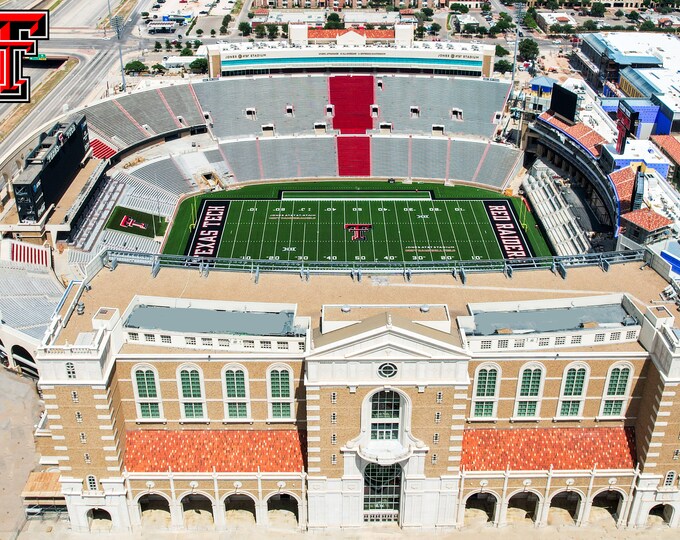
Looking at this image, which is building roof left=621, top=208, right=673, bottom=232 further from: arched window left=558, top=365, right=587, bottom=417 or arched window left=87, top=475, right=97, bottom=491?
arched window left=87, top=475, right=97, bottom=491

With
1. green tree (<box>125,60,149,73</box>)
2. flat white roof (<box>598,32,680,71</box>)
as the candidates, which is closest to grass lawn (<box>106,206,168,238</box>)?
green tree (<box>125,60,149,73</box>)

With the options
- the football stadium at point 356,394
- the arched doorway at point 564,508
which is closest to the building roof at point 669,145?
the football stadium at point 356,394

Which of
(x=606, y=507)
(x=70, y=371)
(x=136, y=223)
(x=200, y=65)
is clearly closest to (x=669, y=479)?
(x=606, y=507)

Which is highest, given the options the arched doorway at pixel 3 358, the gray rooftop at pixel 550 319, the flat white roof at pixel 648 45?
the gray rooftop at pixel 550 319

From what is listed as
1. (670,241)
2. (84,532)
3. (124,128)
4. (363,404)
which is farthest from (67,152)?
(670,241)

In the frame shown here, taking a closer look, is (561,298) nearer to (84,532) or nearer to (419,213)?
(84,532)

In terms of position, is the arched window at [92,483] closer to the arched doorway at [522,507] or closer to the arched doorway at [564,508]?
the arched doorway at [522,507]
